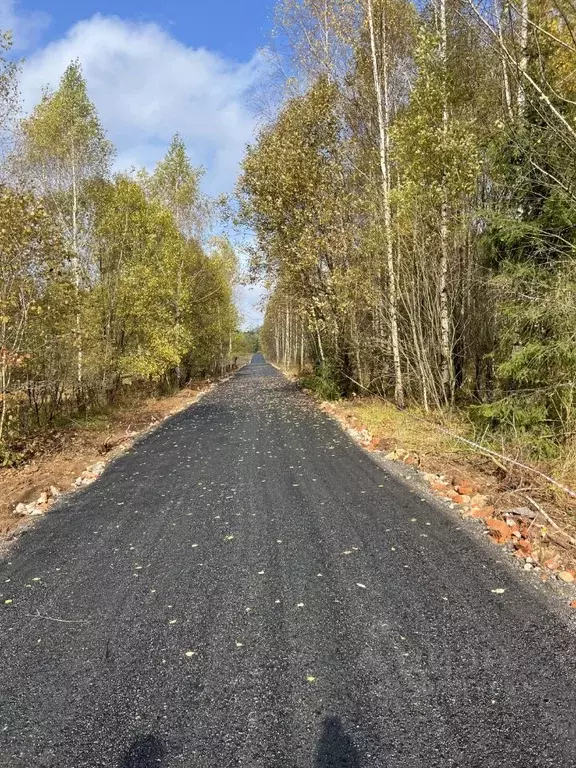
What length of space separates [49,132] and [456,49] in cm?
1376

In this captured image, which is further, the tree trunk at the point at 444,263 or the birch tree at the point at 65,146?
the birch tree at the point at 65,146

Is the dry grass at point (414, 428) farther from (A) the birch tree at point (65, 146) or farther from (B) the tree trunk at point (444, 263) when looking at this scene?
(A) the birch tree at point (65, 146)

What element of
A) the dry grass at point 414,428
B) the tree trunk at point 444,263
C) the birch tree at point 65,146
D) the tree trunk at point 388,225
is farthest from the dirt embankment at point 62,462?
the birch tree at point 65,146

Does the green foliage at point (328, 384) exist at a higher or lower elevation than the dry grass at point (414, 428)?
higher

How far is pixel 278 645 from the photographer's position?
318 centimetres

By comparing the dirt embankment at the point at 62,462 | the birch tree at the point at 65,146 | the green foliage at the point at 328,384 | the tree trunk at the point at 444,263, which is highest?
the birch tree at the point at 65,146

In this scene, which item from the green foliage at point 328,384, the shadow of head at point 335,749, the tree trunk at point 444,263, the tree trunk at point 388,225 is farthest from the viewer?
the green foliage at point 328,384

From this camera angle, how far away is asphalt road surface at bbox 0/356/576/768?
239cm

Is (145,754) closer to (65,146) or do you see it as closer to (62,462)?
(62,462)

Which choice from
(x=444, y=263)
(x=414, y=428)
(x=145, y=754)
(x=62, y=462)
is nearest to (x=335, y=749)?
(x=145, y=754)

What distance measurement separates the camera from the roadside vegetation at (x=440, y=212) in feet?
21.6

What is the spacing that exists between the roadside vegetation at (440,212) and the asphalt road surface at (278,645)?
9.76 feet

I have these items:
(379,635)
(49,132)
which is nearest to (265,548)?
(379,635)

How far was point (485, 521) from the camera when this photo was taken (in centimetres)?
509
